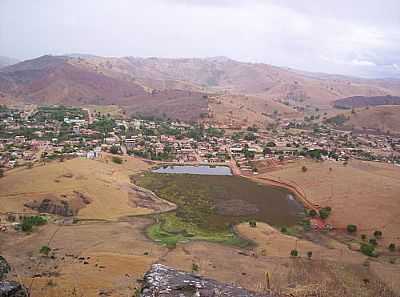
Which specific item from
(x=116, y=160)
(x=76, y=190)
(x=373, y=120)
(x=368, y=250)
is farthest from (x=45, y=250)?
(x=373, y=120)

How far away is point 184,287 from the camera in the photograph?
591 centimetres

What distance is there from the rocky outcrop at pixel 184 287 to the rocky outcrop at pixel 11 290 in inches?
106

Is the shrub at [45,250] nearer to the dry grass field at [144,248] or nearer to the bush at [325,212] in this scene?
the dry grass field at [144,248]

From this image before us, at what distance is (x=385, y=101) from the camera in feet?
504

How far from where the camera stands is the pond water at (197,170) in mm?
56003

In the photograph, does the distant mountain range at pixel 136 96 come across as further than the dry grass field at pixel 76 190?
Yes

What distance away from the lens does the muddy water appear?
38375mm

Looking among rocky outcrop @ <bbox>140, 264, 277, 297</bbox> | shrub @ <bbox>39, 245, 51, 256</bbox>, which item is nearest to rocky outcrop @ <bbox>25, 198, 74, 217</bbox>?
shrub @ <bbox>39, 245, 51, 256</bbox>

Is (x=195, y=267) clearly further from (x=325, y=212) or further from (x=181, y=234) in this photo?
(x=325, y=212)

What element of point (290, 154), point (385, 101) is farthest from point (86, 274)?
point (385, 101)

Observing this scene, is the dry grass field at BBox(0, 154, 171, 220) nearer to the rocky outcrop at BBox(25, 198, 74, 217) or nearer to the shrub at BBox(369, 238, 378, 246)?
the rocky outcrop at BBox(25, 198, 74, 217)

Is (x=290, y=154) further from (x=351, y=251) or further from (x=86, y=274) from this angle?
(x=86, y=274)

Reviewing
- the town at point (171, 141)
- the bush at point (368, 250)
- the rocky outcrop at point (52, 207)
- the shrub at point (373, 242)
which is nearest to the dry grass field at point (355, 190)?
the shrub at point (373, 242)

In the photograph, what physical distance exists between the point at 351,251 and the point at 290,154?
120ft
